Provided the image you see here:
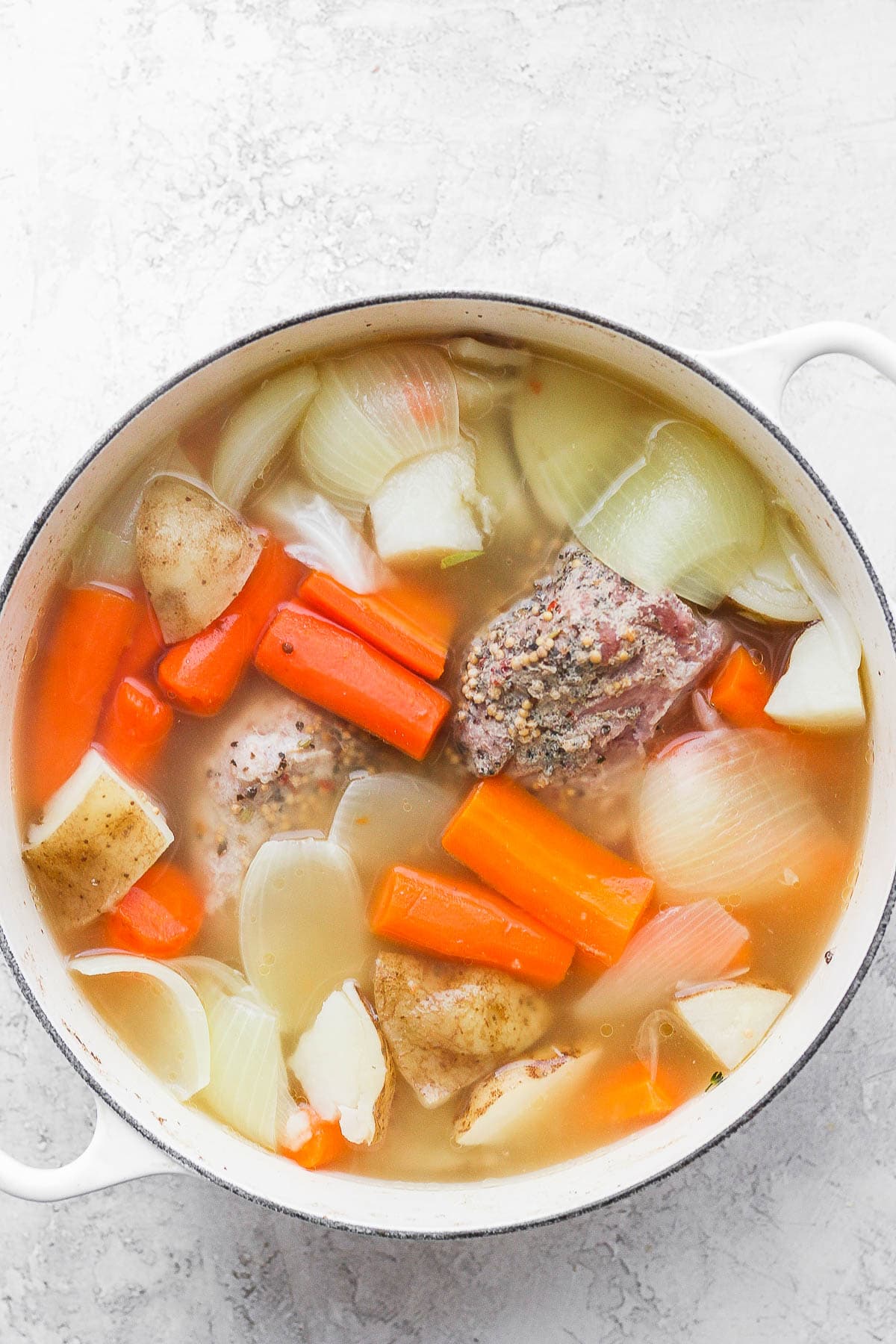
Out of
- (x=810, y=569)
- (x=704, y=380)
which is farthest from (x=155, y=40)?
(x=810, y=569)

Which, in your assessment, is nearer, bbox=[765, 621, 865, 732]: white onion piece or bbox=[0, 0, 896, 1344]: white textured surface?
bbox=[765, 621, 865, 732]: white onion piece

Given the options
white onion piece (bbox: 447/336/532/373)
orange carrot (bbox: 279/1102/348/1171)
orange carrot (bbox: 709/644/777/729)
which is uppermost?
white onion piece (bbox: 447/336/532/373)

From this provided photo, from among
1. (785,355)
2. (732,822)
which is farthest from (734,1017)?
(785,355)

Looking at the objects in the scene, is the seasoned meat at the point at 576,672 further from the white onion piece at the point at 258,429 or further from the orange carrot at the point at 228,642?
the white onion piece at the point at 258,429

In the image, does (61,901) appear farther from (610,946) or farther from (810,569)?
(810,569)

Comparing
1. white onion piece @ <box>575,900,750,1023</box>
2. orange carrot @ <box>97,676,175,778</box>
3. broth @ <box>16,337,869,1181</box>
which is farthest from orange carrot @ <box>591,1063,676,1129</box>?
orange carrot @ <box>97,676,175,778</box>

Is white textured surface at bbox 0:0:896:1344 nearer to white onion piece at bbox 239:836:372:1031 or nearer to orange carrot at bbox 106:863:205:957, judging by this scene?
orange carrot at bbox 106:863:205:957

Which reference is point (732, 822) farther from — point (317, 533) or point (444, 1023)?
point (317, 533)

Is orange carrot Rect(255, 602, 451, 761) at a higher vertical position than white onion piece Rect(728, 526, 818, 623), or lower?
lower
